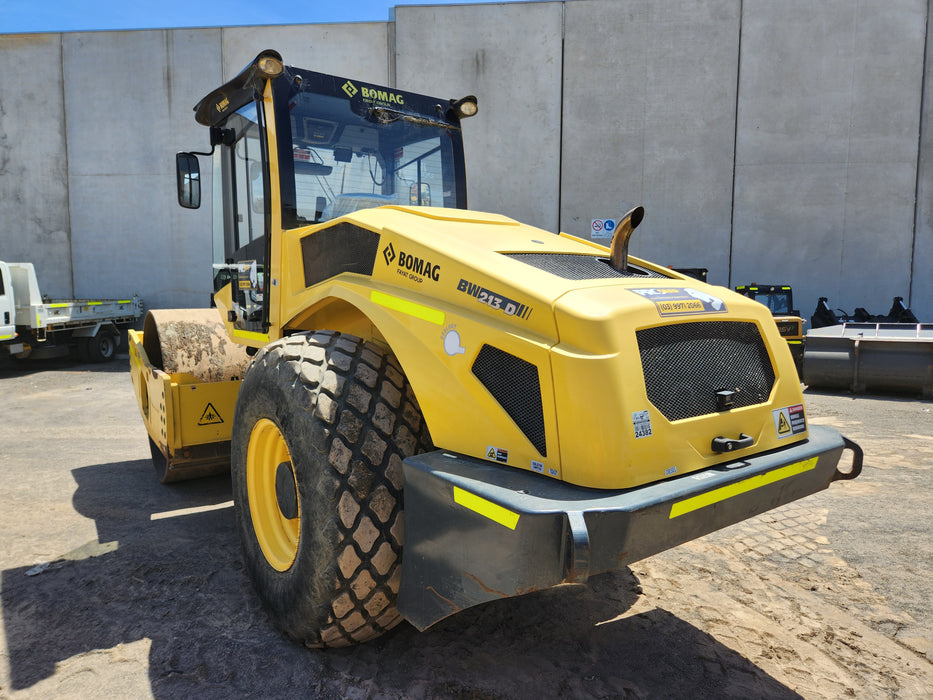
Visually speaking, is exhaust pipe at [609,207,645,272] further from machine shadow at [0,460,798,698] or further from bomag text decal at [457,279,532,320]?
machine shadow at [0,460,798,698]

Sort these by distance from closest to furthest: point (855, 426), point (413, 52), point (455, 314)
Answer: point (455, 314)
point (855, 426)
point (413, 52)

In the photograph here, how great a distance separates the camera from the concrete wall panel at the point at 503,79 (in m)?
15.8

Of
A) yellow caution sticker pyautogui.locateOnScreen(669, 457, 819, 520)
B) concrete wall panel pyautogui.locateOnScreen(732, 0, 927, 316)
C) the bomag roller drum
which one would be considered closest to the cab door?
the bomag roller drum

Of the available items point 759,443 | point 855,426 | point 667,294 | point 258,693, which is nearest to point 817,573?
point 759,443

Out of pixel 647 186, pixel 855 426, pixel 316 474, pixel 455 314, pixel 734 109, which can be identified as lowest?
pixel 855 426

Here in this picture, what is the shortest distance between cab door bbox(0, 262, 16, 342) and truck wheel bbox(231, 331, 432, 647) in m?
10.5

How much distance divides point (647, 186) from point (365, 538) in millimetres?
15008

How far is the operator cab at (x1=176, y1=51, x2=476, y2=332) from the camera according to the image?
3418mm

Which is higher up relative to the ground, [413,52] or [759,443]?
[413,52]

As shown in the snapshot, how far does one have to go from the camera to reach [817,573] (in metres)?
3.56

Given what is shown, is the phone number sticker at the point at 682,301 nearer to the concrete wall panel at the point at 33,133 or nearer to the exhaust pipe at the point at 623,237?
the exhaust pipe at the point at 623,237

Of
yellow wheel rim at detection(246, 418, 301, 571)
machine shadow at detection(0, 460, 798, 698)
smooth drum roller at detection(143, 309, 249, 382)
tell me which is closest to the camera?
machine shadow at detection(0, 460, 798, 698)

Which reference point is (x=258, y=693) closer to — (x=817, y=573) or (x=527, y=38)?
(x=817, y=573)

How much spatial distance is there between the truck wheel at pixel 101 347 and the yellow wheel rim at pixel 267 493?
11.7 metres
